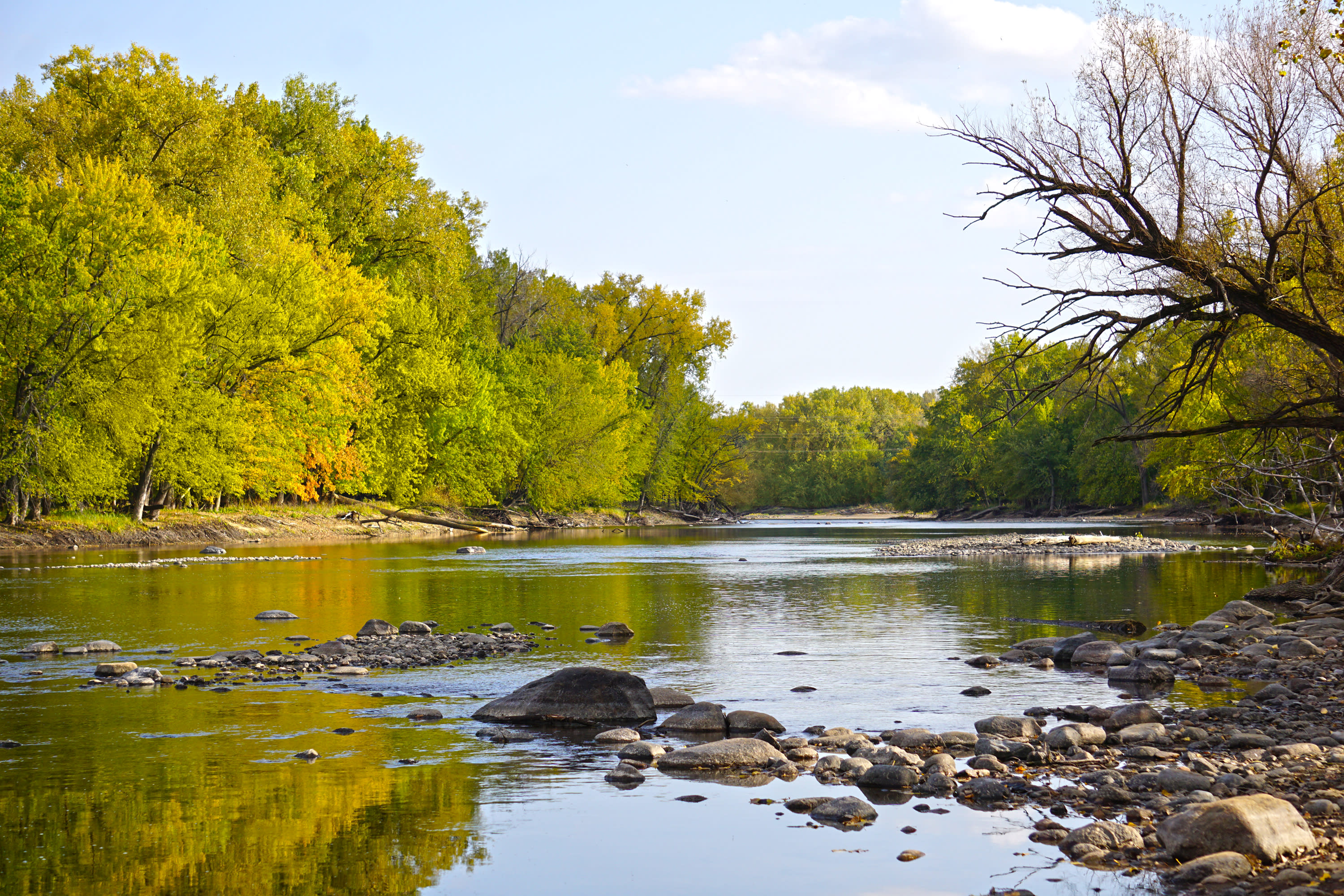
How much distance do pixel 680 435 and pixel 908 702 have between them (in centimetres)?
8453

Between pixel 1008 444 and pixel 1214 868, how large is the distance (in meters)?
108

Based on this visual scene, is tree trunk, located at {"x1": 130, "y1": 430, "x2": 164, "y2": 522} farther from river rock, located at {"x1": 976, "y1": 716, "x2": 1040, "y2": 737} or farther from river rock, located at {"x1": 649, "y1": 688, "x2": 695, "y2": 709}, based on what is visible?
river rock, located at {"x1": 976, "y1": 716, "x2": 1040, "y2": 737}

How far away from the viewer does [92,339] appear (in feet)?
130

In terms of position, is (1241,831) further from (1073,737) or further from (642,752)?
(642,752)

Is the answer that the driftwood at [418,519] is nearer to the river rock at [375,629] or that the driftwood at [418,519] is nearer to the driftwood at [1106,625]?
the river rock at [375,629]

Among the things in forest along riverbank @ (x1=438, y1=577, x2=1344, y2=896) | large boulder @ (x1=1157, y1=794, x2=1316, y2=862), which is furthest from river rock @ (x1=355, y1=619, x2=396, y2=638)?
large boulder @ (x1=1157, y1=794, x2=1316, y2=862)

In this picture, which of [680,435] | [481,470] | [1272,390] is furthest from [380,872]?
[680,435]

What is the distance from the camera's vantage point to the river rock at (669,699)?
43.8 ft

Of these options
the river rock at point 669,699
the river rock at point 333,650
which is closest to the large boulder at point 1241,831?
the river rock at point 669,699

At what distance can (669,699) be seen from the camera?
13.5 metres

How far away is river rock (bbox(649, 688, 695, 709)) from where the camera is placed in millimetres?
13336

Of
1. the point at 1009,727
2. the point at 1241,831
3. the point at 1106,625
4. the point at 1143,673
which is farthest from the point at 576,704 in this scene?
the point at 1106,625

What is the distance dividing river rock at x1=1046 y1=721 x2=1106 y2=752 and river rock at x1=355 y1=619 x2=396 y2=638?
38.9 feet

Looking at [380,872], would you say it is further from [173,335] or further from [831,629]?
[173,335]
